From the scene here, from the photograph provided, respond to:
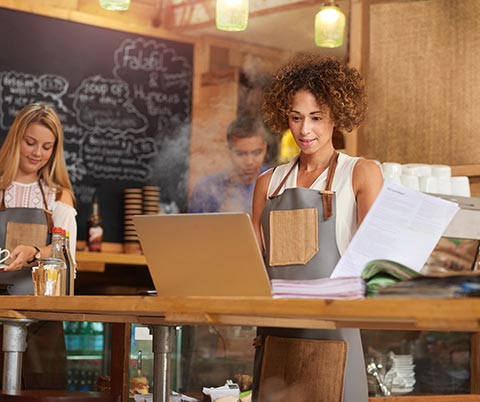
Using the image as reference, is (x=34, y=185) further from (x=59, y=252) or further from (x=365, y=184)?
(x=365, y=184)

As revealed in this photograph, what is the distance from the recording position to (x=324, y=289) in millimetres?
1589

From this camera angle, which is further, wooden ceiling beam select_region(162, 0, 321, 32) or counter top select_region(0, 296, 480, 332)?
wooden ceiling beam select_region(162, 0, 321, 32)

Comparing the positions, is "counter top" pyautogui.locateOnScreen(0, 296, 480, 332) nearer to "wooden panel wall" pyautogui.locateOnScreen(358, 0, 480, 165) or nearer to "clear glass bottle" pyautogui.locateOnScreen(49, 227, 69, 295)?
"clear glass bottle" pyautogui.locateOnScreen(49, 227, 69, 295)

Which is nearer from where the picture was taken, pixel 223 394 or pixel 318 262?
pixel 318 262

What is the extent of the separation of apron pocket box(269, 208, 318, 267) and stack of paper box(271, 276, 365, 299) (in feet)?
3.19

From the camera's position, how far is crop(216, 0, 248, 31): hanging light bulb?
4992mm

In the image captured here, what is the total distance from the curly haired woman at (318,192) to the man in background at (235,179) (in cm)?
330

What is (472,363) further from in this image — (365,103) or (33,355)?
(33,355)

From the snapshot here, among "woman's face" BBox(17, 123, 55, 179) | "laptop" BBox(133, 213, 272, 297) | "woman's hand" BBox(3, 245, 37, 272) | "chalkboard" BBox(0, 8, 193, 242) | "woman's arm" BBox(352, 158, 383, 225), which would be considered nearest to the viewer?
"laptop" BBox(133, 213, 272, 297)

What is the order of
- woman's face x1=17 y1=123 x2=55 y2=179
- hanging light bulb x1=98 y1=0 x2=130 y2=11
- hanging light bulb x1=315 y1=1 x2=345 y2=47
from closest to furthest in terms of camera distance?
woman's face x1=17 y1=123 x2=55 y2=179, hanging light bulb x1=98 y1=0 x2=130 y2=11, hanging light bulb x1=315 y1=1 x2=345 y2=47

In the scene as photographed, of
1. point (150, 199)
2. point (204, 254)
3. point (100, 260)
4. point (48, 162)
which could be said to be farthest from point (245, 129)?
point (204, 254)

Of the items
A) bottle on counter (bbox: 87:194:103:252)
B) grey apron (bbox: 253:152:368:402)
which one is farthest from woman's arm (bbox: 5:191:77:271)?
bottle on counter (bbox: 87:194:103:252)

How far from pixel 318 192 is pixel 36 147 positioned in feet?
5.50

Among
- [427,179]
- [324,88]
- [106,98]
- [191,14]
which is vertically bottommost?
[427,179]
